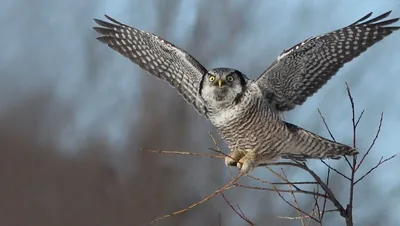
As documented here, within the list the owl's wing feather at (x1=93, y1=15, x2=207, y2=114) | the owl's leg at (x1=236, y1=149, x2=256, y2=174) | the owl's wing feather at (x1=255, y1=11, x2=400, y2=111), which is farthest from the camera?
the owl's wing feather at (x1=93, y1=15, x2=207, y2=114)

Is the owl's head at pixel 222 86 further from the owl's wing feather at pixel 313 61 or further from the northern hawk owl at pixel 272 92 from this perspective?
the owl's wing feather at pixel 313 61

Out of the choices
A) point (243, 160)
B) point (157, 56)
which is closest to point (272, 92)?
point (243, 160)

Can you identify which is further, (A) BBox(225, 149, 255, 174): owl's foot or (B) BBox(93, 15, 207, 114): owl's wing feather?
(B) BBox(93, 15, 207, 114): owl's wing feather

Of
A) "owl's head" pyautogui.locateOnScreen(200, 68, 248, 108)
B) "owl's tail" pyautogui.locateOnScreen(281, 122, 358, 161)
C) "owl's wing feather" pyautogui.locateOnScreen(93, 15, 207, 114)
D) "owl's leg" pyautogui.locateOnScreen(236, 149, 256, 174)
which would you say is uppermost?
"owl's wing feather" pyautogui.locateOnScreen(93, 15, 207, 114)

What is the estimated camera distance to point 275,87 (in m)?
1.95

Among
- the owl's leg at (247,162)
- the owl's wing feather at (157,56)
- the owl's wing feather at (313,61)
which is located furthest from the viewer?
the owl's wing feather at (157,56)

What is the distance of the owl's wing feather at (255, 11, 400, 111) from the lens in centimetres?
186

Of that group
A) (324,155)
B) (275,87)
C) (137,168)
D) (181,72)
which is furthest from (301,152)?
(137,168)

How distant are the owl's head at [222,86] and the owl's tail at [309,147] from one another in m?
0.21

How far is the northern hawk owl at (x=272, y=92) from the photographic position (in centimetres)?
178

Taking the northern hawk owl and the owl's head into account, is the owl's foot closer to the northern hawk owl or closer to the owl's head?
the northern hawk owl

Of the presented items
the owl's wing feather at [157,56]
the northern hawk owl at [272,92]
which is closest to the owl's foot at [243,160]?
the northern hawk owl at [272,92]

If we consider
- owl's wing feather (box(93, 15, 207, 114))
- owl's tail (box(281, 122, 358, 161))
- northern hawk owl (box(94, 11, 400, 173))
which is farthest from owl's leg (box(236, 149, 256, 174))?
owl's wing feather (box(93, 15, 207, 114))

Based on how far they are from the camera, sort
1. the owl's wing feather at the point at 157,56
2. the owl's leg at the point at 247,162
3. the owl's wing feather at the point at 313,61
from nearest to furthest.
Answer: the owl's leg at the point at 247,162 → the owl's wing feather at the point at 313,61 → the owl's wing feather at the point at 157,56
